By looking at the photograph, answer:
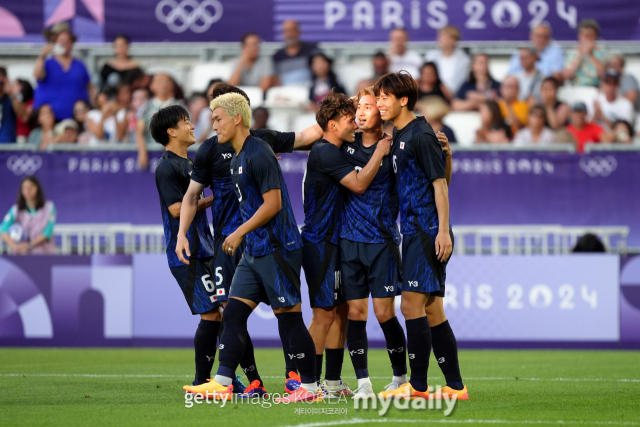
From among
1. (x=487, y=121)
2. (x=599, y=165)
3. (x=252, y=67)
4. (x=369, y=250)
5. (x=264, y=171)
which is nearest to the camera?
(x=264, y=171)

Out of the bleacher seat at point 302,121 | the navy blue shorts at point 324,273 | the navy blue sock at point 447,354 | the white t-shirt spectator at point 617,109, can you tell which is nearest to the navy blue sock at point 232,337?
the navy blue shorts at point 324,273

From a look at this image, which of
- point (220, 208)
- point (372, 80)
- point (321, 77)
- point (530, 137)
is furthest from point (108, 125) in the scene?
point (220, 208)

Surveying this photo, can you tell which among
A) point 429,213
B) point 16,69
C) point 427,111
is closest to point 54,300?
point 16,69

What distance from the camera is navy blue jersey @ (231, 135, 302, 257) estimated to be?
224 inches

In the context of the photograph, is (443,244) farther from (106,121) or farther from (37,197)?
(106,121)

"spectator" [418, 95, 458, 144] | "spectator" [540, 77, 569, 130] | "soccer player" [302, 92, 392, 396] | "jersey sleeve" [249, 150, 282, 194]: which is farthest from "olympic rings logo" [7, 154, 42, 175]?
"jersey sleeve" [249, 150, 282, 194]

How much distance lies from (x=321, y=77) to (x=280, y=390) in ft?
29.0

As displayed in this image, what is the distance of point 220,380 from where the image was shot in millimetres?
5793

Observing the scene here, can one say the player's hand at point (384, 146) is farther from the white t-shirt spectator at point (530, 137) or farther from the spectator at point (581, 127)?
the spectator at point (581, 127)

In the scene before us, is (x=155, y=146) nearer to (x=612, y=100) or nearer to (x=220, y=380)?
(x=612, y=100)

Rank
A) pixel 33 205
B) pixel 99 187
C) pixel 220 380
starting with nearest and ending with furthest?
pixel 220 380, pixel 33 205, pixel 99 187

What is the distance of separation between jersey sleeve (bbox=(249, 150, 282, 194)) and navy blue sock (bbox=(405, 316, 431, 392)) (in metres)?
1.31

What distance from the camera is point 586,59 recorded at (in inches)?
594

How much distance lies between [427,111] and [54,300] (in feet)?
21.6
